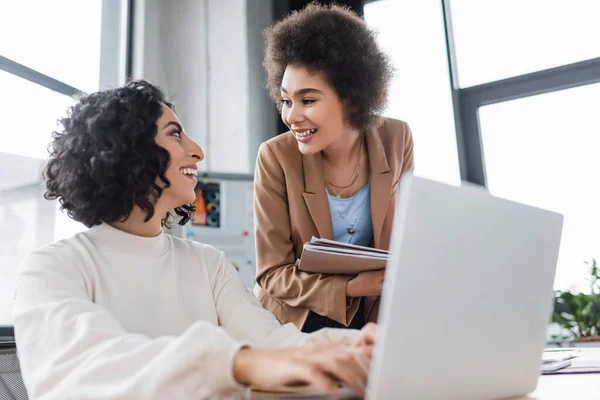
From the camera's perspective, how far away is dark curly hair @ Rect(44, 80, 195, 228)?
110cm

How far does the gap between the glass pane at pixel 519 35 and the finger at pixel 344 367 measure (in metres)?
2.94

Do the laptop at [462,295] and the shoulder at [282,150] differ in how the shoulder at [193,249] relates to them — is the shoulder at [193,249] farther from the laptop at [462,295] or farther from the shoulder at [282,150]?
the laptop at [462,295]

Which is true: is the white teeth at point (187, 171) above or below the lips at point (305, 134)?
below

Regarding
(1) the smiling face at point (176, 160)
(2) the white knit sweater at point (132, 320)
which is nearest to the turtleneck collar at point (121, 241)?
(2) the white knit sweater at point (132, 320)

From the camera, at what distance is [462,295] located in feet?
2.02

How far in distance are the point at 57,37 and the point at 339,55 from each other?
1.97 m

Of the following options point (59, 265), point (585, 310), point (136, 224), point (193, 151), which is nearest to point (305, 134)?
point (193, 151)

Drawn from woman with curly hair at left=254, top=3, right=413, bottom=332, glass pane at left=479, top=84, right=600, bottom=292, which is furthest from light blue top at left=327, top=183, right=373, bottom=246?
glass pane at left=479, top=84, right=600, bottom=292

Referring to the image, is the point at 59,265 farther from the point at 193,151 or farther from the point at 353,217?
the point at 353,217

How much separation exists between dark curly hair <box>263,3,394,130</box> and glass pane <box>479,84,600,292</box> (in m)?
1.57

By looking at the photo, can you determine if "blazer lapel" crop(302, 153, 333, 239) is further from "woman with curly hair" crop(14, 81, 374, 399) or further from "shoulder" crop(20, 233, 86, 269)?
"shoulder" crop(20, 233, 86, 269)

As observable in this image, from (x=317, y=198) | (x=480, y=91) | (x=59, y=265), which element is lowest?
(x=59, y=265)

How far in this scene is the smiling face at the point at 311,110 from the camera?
1.53 meters

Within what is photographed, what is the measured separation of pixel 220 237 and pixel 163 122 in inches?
73.8
